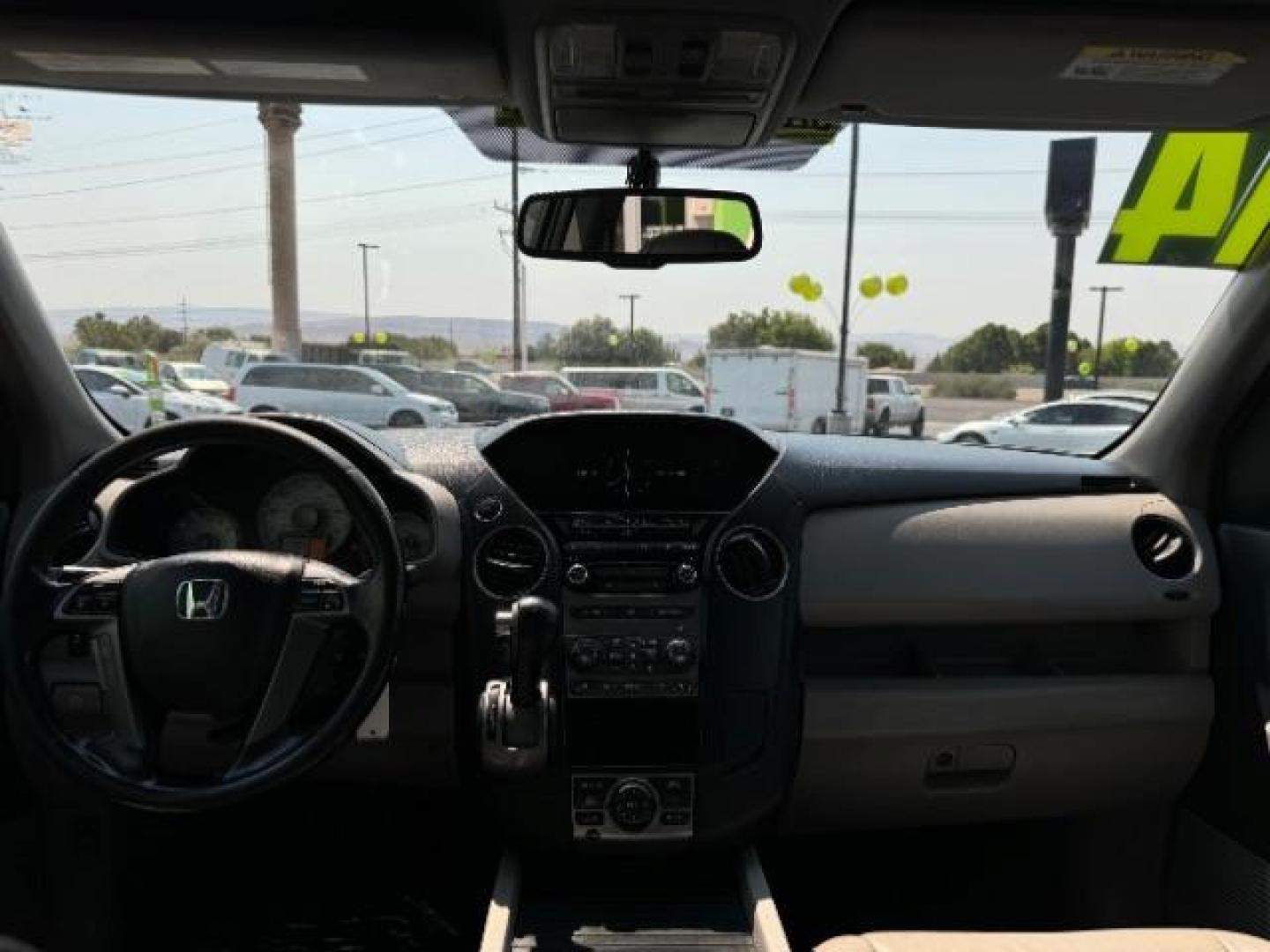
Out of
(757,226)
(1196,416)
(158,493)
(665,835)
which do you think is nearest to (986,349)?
(1196,416)

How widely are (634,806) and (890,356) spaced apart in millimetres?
2755

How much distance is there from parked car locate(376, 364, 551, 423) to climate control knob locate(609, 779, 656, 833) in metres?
1.03

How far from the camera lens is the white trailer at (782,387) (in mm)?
3428

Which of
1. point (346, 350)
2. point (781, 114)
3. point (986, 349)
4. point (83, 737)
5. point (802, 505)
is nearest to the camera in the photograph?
point (83, 737)

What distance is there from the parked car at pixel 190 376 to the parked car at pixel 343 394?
15cm

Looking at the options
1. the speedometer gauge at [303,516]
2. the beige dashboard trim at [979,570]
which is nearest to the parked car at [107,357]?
the speedometer gauge at [303,516]

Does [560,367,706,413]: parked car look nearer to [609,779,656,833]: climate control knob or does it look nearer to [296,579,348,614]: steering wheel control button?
[609,779,656,833]: climate control knob

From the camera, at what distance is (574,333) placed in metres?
3.82

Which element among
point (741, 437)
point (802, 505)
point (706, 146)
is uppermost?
point (706, 146)

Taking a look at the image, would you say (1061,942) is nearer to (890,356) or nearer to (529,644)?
(529,644)

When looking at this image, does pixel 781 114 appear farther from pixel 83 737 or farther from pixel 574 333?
pixel 83 737

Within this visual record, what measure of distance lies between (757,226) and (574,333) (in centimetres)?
139

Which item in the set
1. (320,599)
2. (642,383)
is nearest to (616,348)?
(642,383)

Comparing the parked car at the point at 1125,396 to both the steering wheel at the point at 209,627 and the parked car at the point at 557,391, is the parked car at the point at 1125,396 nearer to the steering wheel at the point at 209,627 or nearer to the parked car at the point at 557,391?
the parked car at the point at 557,391
